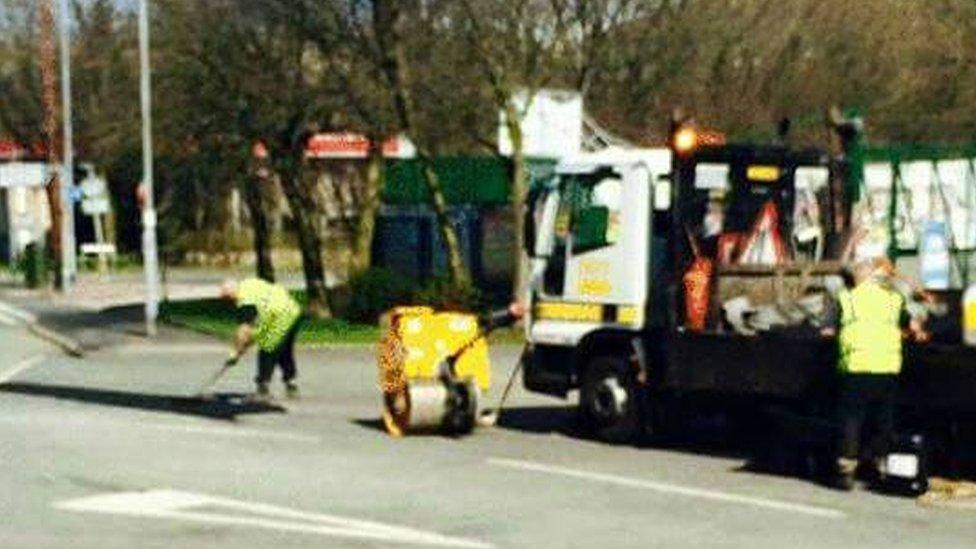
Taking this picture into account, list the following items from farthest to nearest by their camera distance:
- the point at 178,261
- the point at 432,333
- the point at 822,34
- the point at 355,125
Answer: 1. the point at 178,261
2. the point at 822,34
3. the point at 355,125
4. the point at 432,333

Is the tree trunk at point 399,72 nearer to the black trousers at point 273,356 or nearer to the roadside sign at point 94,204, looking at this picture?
the black trousers at point 273,356

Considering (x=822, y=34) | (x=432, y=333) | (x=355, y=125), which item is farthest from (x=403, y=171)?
(x=432, y=333)

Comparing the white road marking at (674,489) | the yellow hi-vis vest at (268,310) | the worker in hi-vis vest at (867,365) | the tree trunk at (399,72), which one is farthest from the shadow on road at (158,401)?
the tree trunk at (399,72)

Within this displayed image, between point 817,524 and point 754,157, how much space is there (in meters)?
5.45

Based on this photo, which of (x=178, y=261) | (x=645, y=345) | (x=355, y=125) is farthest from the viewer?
(x=178, y=261)

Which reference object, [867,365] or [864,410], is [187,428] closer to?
[864,410]

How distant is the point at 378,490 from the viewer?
598 inches

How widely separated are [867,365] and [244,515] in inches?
187

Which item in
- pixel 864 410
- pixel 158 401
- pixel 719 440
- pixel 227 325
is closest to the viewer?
pixel 864 410

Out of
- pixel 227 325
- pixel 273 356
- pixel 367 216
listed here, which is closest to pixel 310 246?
pixel 367 216

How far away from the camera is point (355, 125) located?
37.3m

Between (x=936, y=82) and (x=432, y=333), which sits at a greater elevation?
(x=936, y=82)

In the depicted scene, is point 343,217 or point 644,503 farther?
point 343,217

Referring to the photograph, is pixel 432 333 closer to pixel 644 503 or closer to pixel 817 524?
pixel 644 503
